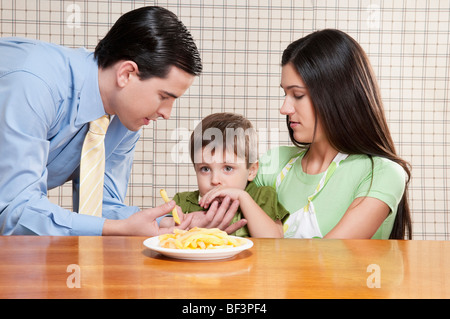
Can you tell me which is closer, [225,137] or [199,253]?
[199,253]

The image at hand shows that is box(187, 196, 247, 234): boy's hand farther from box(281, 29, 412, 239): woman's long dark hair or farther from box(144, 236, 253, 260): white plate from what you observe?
box(144, 236, 253, 260): white plate

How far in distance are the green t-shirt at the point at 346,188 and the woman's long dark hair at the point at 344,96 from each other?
56mm

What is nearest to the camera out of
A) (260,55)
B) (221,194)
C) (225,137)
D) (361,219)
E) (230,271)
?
(230,271)

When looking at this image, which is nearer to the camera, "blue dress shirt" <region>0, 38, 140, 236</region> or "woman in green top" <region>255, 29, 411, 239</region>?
"blue dress shirt" <region>0, 38, 140, 236</region>

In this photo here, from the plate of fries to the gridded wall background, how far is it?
1.67 metres

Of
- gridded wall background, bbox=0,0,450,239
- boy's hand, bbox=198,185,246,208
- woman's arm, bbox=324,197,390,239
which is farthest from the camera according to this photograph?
gridded wall background, bbox=0,0,450,239

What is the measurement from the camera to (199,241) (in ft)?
2.80

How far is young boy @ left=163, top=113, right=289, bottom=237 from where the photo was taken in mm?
1509

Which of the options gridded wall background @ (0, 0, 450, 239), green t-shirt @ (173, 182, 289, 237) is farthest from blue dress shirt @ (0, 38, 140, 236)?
gridded wall background @ (0, 0, 450, 239)

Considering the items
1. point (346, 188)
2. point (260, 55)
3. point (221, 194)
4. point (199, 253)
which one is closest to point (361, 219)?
point (346, 188)

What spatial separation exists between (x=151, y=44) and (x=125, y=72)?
12cm

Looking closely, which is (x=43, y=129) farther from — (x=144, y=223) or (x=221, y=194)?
(x=221, y=194)

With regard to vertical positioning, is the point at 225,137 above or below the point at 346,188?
above

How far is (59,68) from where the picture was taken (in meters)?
1.53
